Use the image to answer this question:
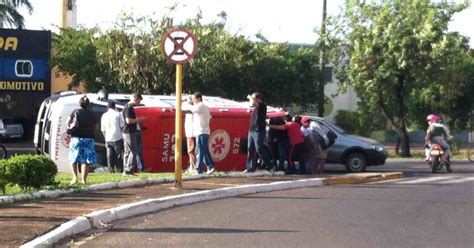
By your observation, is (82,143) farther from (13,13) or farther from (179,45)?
(13,13)

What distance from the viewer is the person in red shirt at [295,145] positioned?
20.8m

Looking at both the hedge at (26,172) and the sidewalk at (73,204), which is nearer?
the sidewalk at (73,204)

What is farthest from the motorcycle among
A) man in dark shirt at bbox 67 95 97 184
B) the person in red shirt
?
man in dark shirt at bbox 67 95 97 184

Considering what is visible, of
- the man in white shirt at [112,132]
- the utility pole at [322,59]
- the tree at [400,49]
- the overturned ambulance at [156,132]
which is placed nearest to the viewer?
the man in white shirt at [112,132]

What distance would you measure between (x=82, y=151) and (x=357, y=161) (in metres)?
10.7

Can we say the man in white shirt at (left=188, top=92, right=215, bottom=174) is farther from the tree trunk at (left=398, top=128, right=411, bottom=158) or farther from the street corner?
the tree trunk at (left=398, top=128, right=411, bottom=158)

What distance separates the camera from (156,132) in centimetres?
2138

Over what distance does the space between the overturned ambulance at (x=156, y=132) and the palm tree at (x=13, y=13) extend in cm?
2701

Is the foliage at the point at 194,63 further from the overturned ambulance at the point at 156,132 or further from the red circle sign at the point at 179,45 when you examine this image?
the red circle sign at the point at 179,45

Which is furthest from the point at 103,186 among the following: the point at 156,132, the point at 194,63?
the point at 194,63

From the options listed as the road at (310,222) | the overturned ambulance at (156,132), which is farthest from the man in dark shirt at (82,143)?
the overturned ambulance at (156,132)

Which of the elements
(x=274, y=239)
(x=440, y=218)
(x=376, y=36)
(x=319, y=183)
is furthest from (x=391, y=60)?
(x=274, y=239)

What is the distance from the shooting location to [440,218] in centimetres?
1367

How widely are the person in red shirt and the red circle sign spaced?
561 centimetres
